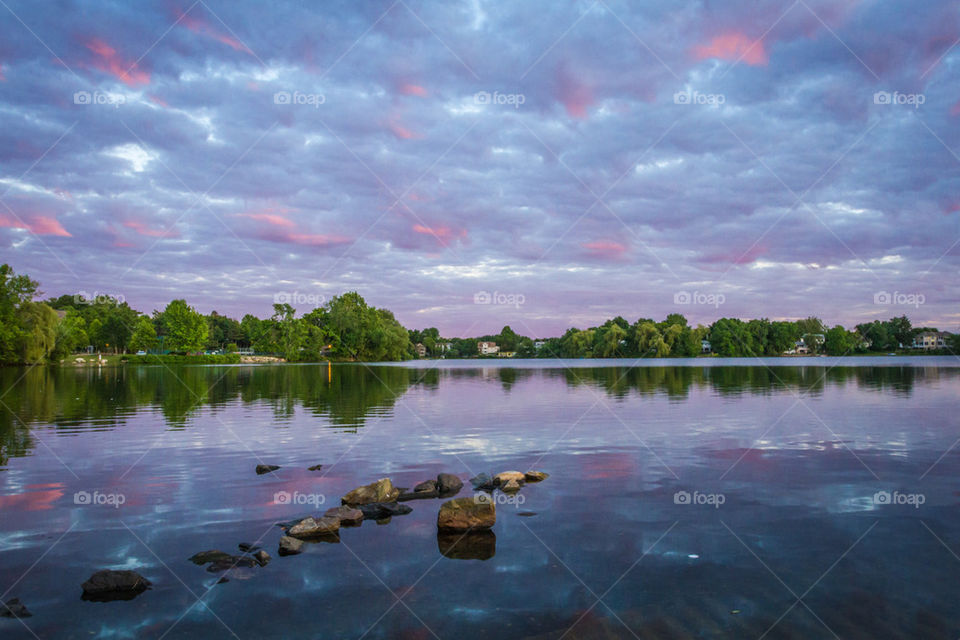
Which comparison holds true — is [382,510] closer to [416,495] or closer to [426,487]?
[416,495]

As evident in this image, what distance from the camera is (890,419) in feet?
92.6

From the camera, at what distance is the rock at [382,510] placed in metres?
12.8

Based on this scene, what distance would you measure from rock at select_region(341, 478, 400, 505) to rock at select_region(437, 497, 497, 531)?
2367 mm

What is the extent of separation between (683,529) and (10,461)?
66.5 feet

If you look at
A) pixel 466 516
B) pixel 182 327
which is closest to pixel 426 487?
pixel 466 516

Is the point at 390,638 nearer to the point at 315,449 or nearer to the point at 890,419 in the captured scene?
the point at 315,449

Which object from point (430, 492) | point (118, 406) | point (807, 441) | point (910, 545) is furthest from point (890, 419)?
point (118, 406)

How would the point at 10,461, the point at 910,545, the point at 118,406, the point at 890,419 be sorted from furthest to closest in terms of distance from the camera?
the point at 118,406
the point at 890,419
the point at 10,461
the point at 910,545

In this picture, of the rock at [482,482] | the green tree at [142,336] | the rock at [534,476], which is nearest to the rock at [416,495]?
the rock at [482,482]

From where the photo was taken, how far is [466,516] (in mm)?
11812

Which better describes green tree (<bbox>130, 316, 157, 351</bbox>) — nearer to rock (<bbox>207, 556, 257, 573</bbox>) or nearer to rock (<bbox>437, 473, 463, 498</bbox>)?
rock (<bbox>437, 473, 463, 498</bbox>)

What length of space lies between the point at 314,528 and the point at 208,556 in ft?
6.65

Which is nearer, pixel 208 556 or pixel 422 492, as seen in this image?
pixel 208 556

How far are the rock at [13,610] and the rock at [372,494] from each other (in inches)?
250
